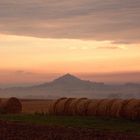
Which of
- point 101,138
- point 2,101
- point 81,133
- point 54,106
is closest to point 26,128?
point 81,133

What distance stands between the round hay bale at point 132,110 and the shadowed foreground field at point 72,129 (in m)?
0.81

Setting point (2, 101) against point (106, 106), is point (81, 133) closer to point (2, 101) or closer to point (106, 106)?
point (106, 106)

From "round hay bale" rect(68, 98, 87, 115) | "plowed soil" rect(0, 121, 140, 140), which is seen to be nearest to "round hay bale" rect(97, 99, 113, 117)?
"round hay bale" rect(68, 98, 87, 115)

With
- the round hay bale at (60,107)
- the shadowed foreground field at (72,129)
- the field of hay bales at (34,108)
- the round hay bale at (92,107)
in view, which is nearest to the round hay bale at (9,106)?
the field of hay bales at (34,108)

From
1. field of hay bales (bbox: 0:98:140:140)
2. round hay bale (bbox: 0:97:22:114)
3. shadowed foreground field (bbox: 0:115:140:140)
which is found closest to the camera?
shadowed foreground field (bbox: 0:115:140:140)

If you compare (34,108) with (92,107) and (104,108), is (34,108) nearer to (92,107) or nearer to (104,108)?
(92,107)

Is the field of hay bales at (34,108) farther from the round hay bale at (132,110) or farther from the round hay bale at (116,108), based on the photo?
the round hay bale at (132,110)

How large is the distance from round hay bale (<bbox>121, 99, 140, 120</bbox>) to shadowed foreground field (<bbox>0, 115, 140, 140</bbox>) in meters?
0.81

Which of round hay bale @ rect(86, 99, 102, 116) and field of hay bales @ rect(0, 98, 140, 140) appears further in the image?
round hay bale @ rect(86, 99, 102, 116)

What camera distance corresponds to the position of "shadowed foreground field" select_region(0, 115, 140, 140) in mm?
18953

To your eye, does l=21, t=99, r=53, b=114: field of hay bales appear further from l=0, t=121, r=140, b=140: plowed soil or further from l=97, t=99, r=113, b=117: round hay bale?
l=0, t=121, r=140, b=140: plowed soil

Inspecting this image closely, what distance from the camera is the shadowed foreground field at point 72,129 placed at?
746 inches

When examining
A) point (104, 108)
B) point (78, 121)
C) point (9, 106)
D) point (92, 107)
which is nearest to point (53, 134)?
point (78, 121)

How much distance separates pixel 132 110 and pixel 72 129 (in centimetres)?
653
